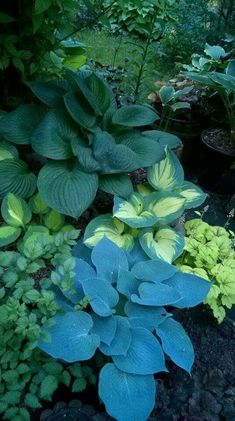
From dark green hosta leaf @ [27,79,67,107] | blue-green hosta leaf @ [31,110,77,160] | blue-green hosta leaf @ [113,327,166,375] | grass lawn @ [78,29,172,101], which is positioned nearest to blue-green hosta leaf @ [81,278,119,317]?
blue-green hosta leaf @ [113,327,166,375]

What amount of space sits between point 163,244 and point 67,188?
430 mm

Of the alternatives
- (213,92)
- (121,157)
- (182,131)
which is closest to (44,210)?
(121,157)

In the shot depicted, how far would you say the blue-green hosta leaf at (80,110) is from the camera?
179 cm

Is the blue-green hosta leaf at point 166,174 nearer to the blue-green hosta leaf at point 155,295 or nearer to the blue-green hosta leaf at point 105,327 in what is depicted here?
the blue-green hosta leaf at point 155,295

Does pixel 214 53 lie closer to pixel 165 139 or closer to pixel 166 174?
pixel 165 139

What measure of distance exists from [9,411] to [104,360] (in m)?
0.40

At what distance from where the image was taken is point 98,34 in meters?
5.35

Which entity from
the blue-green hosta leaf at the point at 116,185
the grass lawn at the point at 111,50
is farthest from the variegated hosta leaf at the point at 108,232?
the grass lawn at the point at 111,50

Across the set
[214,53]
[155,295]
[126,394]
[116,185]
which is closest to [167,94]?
[214,53]

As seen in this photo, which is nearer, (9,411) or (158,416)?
(9,411)

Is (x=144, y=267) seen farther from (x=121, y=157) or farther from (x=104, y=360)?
(x=121, y=157)

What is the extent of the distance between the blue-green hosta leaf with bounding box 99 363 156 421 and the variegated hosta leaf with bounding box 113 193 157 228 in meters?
0.56

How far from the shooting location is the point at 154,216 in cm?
175

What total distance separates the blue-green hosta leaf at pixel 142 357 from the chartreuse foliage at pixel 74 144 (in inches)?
20.4
